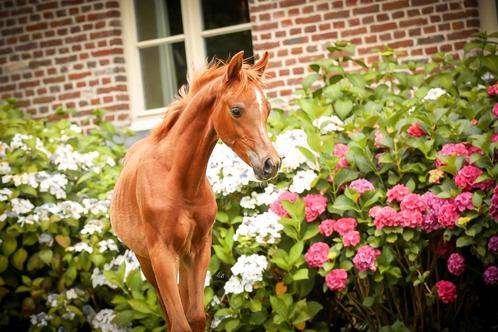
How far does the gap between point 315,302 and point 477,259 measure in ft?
3.52

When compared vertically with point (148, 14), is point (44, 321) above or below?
below

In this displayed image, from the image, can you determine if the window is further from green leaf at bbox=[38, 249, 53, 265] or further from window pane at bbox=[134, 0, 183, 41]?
green leaf at bbox=[38, 249, 53, 265]

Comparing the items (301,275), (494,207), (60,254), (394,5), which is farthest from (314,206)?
(394,5)

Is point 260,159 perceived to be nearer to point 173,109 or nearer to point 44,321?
point 173,109

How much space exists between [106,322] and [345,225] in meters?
1.86

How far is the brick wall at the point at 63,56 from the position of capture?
25.8 feet

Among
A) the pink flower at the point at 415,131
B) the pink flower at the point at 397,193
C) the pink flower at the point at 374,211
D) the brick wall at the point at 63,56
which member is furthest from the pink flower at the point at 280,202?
the brick wall at the point at 63,56

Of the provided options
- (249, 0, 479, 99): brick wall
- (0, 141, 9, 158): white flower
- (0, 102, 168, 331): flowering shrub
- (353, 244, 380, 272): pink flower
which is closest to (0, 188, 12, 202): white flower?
(0, 102, 168, 331): flowering shrub

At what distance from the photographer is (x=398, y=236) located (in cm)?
454

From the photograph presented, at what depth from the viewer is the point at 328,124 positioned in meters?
5.15

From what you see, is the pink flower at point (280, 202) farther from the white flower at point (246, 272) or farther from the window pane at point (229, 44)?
the window pane at point (229, 44)

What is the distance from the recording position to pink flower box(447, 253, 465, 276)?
451 centimetres

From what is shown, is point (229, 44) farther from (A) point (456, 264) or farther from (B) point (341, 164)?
(A) point (456, 264)

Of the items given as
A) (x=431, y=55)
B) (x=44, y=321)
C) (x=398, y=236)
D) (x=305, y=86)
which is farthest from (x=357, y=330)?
(x=431, y=55)
